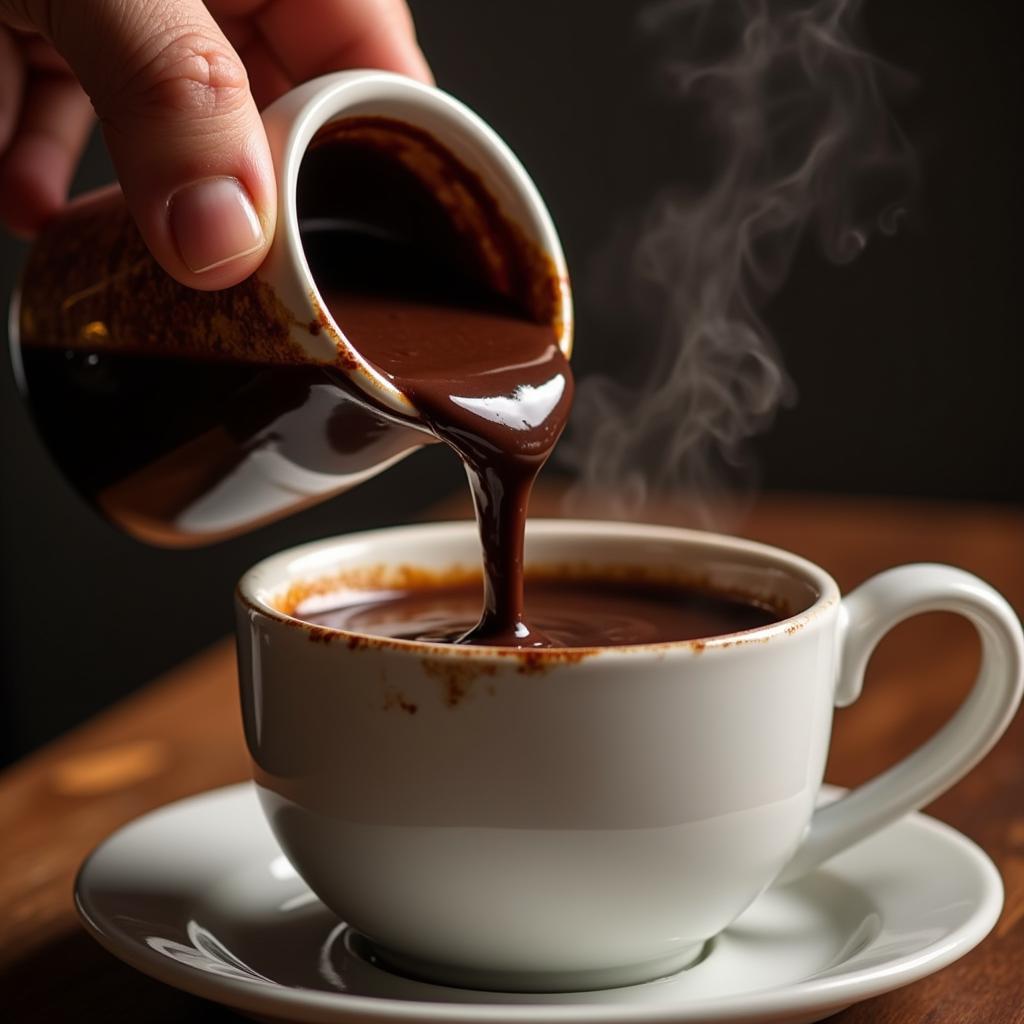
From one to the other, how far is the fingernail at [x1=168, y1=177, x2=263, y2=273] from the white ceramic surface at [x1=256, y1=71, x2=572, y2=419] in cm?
2

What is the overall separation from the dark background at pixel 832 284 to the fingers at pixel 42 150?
1.64 metres

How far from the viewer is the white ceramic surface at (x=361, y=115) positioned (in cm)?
91

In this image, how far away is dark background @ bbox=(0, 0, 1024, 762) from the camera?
3447 millimetres

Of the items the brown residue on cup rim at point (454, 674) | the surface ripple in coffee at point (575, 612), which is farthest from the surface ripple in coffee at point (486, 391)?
the brown residue on cup rim at point (454, 674)

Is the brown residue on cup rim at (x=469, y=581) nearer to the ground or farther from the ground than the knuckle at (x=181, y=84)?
nearer to the ground

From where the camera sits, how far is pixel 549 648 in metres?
0.89

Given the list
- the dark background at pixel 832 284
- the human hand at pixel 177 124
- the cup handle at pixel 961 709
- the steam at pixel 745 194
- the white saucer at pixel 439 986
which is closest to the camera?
the white saucer at pixel 439 986

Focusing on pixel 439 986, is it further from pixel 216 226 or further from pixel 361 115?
pixel 361 115

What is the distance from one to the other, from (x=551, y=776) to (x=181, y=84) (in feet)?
1.56

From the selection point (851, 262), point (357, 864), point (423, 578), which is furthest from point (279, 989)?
point (851, 262)

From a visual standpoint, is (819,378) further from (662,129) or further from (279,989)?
(279,989)

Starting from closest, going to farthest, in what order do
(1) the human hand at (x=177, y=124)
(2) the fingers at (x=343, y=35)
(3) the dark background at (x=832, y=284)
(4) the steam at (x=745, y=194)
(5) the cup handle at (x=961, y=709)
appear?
(1) the human hand at (x=177, y=124), (5) the cup handle at (x=961, y=709), (2) the fingers at (x=343, y=35), (4) the steam at (x=745, y=194), (3) the dark background at (x=832, y=284)

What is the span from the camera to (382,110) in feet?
3.47

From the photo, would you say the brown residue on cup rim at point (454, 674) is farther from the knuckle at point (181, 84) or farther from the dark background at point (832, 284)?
the dark background at point (832, 284)
